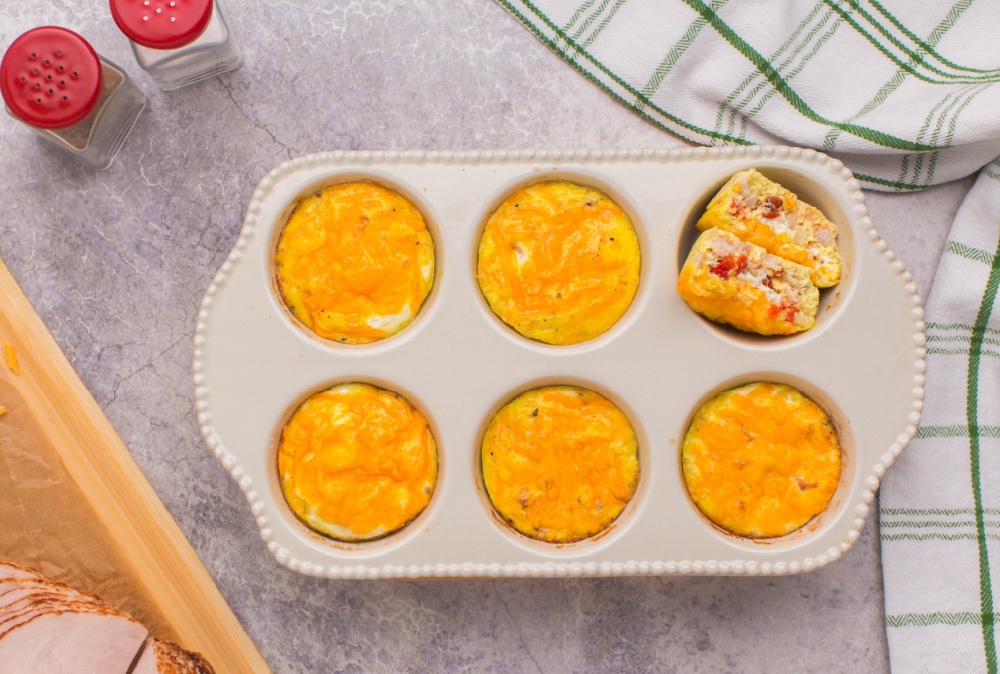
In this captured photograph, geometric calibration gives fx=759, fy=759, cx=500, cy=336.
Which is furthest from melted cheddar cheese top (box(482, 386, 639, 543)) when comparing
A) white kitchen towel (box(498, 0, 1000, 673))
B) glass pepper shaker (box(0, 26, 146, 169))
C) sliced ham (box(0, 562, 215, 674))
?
glass pepper shaker (box(0, 26, 146, 169))

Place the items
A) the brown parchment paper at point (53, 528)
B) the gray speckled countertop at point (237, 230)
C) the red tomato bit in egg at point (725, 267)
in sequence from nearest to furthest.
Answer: the red tomato bit in egg at point (725, 267)
the brown parchment paper at point (53, 528)
the gray speckled countertop at point (237, 230)

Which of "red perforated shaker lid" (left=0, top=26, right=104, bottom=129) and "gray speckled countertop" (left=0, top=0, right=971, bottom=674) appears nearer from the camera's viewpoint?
"red perforated shaker lid" (left=0, top=26, right=104, bottom=129)

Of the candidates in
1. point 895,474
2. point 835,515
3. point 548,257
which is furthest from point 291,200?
point 895,474

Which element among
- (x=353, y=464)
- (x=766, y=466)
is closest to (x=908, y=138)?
(x=766, y=466)

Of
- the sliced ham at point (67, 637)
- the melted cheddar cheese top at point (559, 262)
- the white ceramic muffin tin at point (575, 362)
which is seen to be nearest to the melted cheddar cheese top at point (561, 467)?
the white ceramic muffin tin at point (575, 362)

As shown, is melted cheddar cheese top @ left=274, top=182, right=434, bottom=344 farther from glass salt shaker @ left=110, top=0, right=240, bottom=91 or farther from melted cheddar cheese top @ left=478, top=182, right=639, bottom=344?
glass salt shaker @ left=110, top=0, right=240, bottom=91

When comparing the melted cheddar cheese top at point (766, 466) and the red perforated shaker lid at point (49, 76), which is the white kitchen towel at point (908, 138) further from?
the red perforated shaker lid at point (49, 76)
